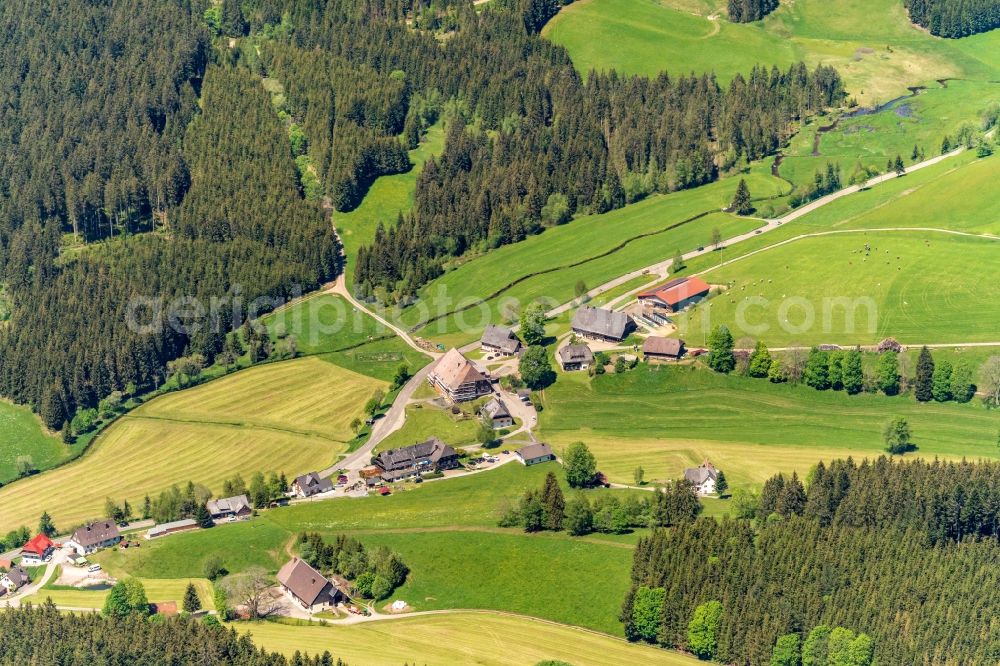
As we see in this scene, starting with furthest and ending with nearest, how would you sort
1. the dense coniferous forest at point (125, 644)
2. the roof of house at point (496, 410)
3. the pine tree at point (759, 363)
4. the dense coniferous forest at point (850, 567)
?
the pine tree at point (759, 363) → the roof of house at point (496, 410) → the dense coniferous forest at point (125, 644) → the dense coniferous forest at point (850, 567)

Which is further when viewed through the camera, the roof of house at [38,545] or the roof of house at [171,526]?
the roof of house at [171,526]

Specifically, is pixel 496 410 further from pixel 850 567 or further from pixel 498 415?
pixel 850 567

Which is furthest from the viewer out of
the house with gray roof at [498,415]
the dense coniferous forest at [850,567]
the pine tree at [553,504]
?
the house with gray roof at [498,415]

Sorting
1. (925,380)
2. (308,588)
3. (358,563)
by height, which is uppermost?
(925,380)

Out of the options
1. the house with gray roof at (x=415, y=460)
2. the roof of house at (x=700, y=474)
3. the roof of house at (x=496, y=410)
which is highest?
the roof of house at (x=700, y=474)

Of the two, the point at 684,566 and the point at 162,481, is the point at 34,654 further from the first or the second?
the point at 684,566

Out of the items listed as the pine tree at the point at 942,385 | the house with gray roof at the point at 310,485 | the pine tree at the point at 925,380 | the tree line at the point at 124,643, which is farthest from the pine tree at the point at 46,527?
the pine tree at the point at 942,385

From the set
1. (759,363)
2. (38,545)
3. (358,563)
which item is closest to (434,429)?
(358,563)

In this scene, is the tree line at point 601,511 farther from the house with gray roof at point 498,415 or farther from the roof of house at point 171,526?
the roof of house at point 171,526
